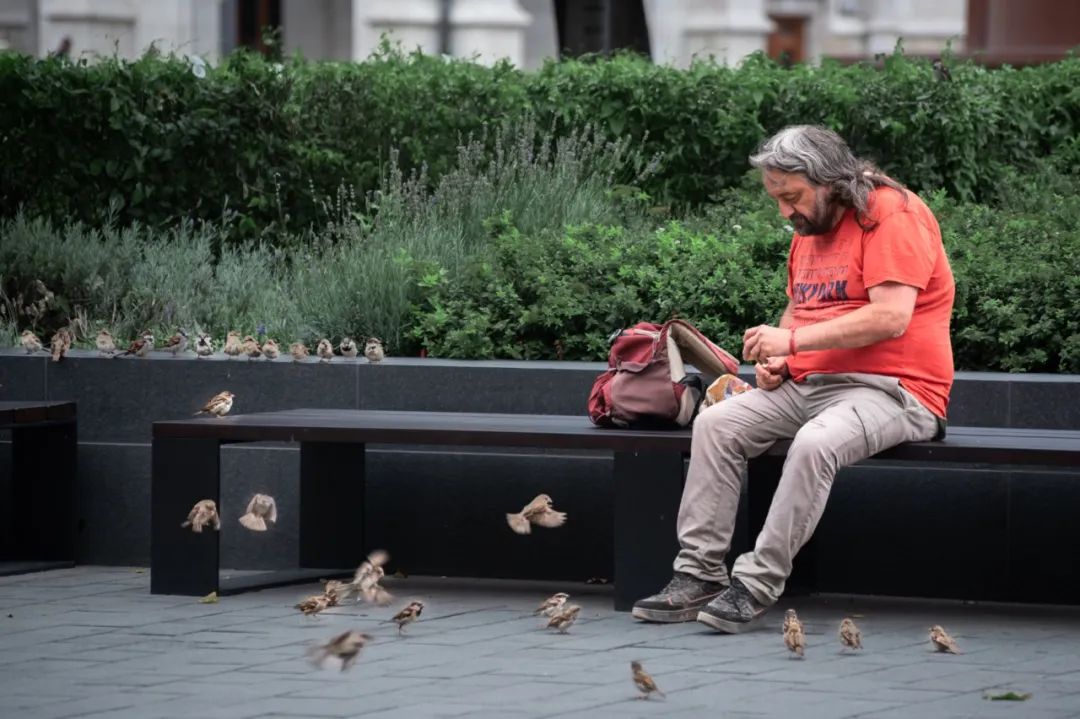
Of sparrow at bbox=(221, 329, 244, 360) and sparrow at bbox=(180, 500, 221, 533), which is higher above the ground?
sparrow at bbox=(221, 329, 244, 360)

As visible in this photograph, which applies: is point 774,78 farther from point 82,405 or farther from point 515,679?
point 515,679

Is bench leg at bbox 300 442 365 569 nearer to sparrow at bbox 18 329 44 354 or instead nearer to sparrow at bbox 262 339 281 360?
sparrow at bbox 262 339 281 360

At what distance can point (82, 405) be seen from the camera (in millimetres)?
8195

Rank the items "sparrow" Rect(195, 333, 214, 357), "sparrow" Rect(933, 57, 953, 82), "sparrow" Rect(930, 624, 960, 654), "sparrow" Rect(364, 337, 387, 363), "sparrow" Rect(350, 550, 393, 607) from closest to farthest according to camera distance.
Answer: "sparrow" Rect(930, 624, 960, 654), "sparrow" Rect(350, 550, 393, 607), "sparrow" Rect(364, 337, 387, 363), "sparrow" Rect(195, 333, 214, 357), "sparrow" Rect(933, 57, 953, 82)

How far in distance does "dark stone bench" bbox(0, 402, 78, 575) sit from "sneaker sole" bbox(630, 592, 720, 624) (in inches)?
103

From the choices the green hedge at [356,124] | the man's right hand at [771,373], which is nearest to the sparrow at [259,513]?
the man's right hand at [771,373]

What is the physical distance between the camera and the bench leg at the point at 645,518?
267 inches

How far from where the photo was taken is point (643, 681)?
5.43 metres

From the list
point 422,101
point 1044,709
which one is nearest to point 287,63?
point 422,101

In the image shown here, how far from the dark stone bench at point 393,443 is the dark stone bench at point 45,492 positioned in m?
0.88

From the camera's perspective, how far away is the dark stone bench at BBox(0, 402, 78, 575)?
8023 mm

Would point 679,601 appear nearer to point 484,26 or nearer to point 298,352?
point 298,352

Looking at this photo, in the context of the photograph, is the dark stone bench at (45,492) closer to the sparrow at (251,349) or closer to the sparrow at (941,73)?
the sparrow at (251,349)

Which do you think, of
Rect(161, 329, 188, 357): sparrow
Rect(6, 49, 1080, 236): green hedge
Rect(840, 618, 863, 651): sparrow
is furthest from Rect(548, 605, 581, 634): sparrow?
Rect(6, 49, 1080, 236): green hedge
